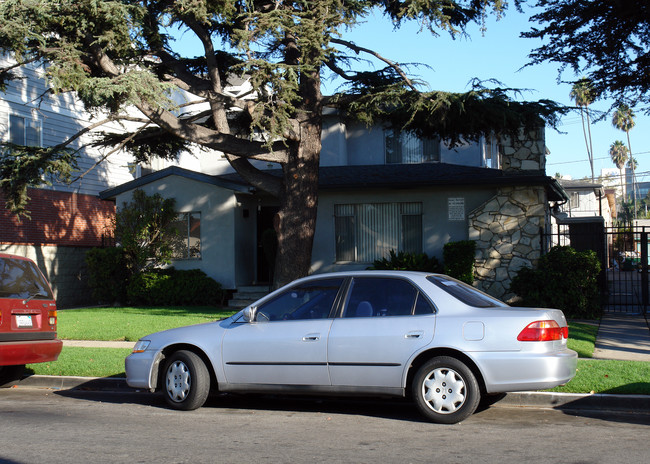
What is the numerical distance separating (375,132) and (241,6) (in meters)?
8.07

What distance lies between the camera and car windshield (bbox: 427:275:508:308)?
23.3 ft

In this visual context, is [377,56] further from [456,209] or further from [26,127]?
Result: [26,127]

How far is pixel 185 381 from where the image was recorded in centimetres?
760

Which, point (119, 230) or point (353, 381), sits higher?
point (119, 230)

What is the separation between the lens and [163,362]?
7875 millimetres

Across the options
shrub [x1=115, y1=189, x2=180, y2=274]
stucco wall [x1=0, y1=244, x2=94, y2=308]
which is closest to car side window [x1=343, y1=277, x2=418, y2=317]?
shrub [x1=115, y1=189, x2=180, y2=274]

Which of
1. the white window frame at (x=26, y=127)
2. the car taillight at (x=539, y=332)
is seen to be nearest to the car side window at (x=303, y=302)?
the car taillight at (x=539, y=332)

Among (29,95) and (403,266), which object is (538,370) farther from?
(29,95)

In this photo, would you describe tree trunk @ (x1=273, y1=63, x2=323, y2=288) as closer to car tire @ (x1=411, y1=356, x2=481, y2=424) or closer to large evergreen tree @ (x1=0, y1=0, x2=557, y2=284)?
large evergreen tree @ (x1=0, y1=0, x2=557, y2=284)

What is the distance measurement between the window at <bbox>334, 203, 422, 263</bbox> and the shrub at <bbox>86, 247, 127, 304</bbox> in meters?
6.33

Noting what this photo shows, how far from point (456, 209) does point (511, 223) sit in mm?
1612

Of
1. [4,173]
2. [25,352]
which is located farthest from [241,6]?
[25,352]

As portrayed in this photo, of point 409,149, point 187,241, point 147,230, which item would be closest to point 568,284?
point 409,149

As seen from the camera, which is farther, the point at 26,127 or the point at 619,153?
the point at 619,153
